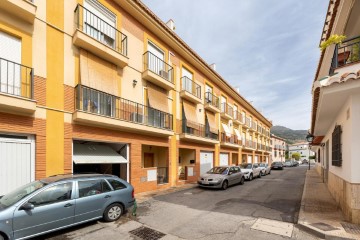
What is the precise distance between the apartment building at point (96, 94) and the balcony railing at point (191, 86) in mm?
117

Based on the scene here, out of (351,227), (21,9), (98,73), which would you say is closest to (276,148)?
(351,227)

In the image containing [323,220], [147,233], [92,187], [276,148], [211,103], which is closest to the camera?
[147,233]

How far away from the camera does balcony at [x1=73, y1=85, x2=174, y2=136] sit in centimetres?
870

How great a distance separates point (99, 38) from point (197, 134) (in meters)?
10.1

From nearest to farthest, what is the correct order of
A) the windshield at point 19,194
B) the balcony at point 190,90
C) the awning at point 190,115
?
the windshield at point 19,194 < the balcony at point 190,90 < the awning at point 190,115

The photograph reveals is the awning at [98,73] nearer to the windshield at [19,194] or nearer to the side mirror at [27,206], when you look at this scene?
the windshield at [19,194]

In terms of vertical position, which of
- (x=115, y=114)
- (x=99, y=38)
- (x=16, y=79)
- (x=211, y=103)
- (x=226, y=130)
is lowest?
(x=226, y=130)

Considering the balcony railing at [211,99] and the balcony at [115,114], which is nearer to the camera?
the balcony at [115,114]

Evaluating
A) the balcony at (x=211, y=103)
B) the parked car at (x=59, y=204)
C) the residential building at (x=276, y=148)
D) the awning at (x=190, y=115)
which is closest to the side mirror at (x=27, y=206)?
the parked car at (x=59, y=204)

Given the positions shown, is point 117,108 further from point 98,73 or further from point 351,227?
point 351,227

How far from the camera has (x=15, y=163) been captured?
6.87 m

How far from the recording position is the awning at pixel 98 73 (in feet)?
29.6

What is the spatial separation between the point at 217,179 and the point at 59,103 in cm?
941

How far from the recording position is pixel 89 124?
9109 millimetres
